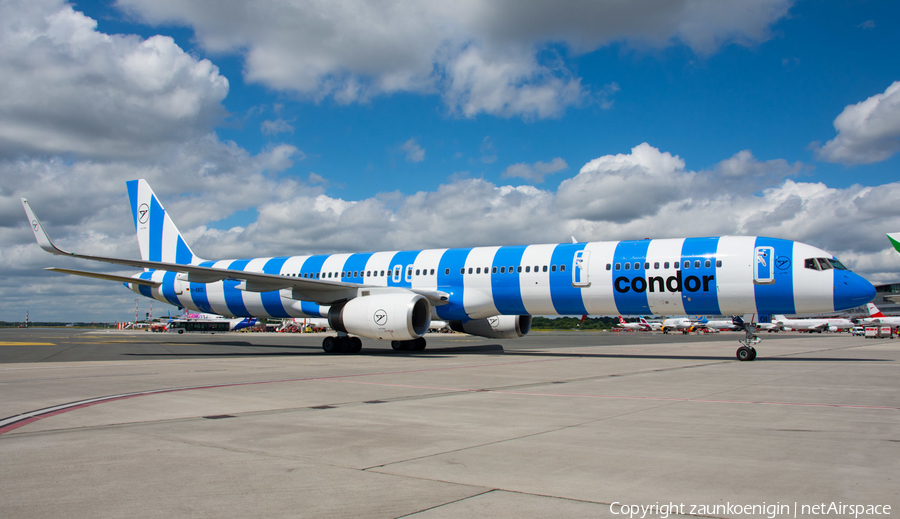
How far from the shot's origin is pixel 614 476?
463 cm

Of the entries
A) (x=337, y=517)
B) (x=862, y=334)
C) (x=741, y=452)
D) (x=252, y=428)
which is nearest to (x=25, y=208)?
(x=252, y=428)

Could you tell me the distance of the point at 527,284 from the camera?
21.0 m

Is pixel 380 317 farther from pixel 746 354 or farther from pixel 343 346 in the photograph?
pixel 746 354

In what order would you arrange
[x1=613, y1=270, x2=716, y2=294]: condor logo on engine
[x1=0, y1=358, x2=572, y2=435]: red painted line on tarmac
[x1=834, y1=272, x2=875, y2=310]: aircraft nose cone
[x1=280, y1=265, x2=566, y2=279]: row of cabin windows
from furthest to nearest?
[x1=280, y1=265, x2=566, y2=279]: row of cabin windows < [x1=613, y1=270, x2=716, y2=294]: condor logo on engine < [x1=834, y1=272, x2=875, y2=310]: aircraft nose cone < [x1=0, y1=358, x2=572, y2=435]: red painted line on tarmac

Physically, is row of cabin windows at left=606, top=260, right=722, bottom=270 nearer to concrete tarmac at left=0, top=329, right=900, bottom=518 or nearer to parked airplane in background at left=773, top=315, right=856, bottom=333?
concrete tarmac at left=0, top=329, right=900, bottom=518

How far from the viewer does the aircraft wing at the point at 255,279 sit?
64.0 ft

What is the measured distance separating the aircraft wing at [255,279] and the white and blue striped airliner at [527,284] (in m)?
0.05

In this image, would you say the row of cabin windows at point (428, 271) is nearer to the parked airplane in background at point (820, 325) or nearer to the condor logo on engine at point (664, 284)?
the condor logo on engine at point (664, 284)

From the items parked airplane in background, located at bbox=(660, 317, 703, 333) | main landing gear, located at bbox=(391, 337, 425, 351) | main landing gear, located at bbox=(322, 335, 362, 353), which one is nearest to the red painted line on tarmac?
main landing gear, located at bbox=(322, 335, 362, 353)

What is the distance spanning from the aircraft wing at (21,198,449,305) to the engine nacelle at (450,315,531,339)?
9.59ft

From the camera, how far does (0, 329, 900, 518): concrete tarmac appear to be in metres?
3.99

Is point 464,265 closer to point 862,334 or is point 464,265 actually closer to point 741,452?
point 741,452

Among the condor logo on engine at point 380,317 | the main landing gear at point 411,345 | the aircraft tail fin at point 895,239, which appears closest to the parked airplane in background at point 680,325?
the aircraft tail fin at point 895,239

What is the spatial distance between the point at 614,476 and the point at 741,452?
5.55 ft
